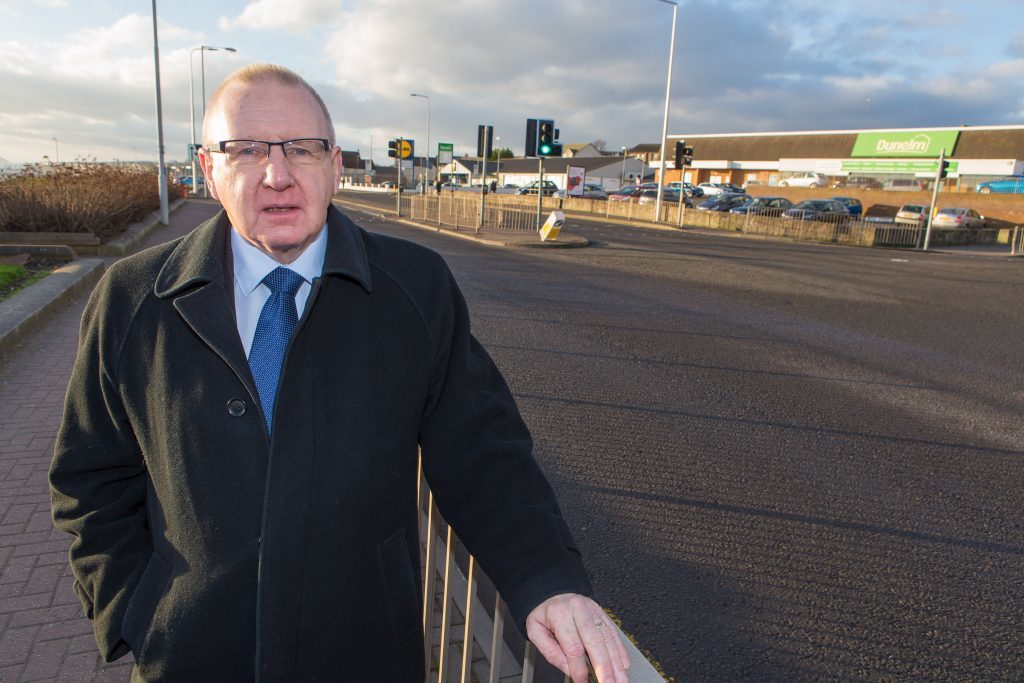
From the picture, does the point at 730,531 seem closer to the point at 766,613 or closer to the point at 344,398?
the point at 766,613

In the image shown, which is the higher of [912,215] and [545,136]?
[545,136]

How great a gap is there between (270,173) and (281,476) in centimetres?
66

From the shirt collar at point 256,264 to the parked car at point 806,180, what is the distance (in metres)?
57.0

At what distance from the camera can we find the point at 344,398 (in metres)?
1.46

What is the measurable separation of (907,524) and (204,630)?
13.4 ft

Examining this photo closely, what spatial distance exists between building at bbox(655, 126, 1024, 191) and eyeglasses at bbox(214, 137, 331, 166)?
53241 millimetres

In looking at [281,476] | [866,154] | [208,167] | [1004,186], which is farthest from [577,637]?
[866,154]

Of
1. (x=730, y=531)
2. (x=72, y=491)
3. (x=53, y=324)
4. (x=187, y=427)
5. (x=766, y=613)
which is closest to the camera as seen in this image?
(x=187, y=427)

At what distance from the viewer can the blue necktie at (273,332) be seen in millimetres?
1458

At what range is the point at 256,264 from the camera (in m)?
1.56

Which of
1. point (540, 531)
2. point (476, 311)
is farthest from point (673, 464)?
point (476, 311)

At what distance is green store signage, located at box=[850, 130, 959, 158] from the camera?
51375mm

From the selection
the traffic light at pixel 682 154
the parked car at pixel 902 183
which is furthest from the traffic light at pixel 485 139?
the parked car at pixel 902 183

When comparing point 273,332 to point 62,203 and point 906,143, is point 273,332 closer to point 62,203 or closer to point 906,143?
point 62,203
